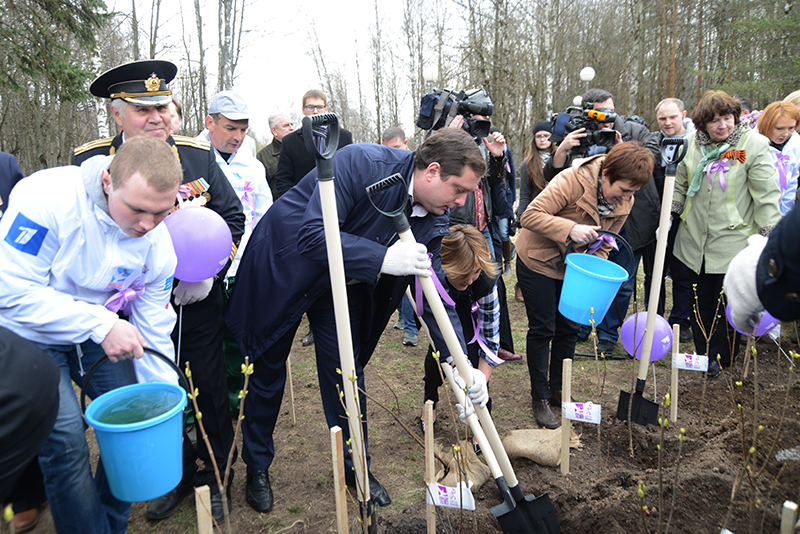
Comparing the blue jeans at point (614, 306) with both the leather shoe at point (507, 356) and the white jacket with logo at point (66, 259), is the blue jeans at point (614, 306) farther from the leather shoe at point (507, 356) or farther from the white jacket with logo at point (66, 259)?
the white jacket with logo at point (66, 259)

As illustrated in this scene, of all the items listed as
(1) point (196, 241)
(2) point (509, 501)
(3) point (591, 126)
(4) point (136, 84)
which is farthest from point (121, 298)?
(3) point (591, 126)

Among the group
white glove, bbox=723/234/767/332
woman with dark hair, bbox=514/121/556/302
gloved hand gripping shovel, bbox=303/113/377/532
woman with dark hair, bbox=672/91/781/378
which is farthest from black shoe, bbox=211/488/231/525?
woman with dark hair, bbox=514/121/556/302

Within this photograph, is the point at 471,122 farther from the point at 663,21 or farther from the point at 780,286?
the point at 663,21

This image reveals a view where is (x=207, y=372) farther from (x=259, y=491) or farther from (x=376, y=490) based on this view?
(x=376, y=490)

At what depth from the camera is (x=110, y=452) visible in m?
1.53

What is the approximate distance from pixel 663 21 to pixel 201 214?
21.4 meters

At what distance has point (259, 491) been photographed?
2529mm

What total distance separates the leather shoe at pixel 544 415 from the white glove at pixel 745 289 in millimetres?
2055

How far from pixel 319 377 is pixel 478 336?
3.22 ft

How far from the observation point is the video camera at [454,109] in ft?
12.5

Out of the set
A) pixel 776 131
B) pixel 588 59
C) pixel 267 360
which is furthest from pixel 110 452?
pixel 588 59

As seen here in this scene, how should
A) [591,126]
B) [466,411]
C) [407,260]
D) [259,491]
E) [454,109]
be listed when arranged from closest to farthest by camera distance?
[407,260], [466,411], [259,491], [454,109], [591,126]

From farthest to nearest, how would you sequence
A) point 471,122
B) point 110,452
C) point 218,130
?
point 471,122
point 218,130
point 110,452

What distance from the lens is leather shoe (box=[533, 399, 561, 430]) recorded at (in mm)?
3307
